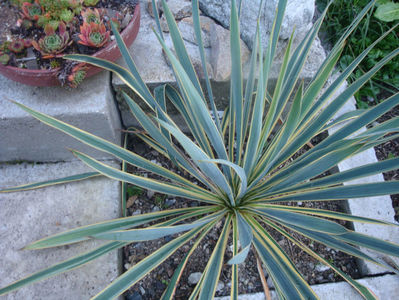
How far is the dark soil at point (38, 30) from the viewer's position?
1449 millimetres

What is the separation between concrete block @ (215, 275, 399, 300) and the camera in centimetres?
139

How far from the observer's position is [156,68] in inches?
64.1

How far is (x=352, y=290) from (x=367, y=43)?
1372 mm

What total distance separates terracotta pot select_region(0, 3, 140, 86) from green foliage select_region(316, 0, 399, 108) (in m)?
1.20

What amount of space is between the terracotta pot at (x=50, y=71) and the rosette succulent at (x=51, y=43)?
0.08m

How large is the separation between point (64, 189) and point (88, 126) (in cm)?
32

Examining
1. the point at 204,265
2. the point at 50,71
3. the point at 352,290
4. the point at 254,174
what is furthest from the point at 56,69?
the point at 352,290

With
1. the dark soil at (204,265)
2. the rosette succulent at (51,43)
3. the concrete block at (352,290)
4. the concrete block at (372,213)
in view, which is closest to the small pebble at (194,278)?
the dark soil at (204,265)

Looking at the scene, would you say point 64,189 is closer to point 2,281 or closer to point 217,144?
point 2,281

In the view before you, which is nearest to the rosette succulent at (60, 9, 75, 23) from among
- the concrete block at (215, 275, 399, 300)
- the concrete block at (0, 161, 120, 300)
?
the concrete block at (0, 161, 120, 300)

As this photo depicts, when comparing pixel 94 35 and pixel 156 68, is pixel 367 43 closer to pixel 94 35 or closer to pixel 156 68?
pixel 156 68

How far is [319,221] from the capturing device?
3.10ft

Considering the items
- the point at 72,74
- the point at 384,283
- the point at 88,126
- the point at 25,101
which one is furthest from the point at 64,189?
the point at 384,283

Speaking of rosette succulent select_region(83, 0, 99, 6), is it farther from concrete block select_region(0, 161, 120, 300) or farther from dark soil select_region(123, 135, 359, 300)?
dark soil select_region(123, 135, 359, 300)
